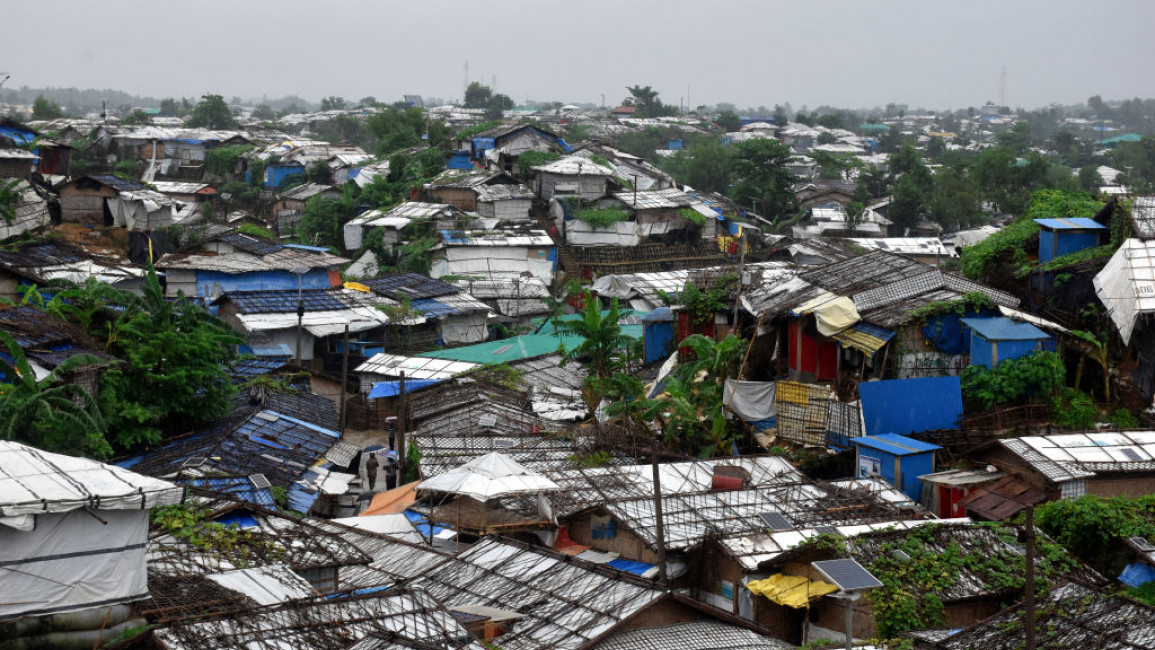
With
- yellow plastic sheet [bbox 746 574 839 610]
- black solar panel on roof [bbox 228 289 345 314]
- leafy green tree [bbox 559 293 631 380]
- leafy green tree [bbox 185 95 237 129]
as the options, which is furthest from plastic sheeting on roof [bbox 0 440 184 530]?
leafy green tree [bbox 185 95 237 129]

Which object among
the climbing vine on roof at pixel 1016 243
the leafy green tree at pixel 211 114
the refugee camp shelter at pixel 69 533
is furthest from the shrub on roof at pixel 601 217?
the leafy green tree at pixel 211 114

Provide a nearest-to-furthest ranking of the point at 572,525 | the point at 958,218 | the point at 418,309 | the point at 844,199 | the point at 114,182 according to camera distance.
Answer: the point at 572,525 < the point at 418,309 < the point at 114,182 < the point at 958,218 < the point at 844,199

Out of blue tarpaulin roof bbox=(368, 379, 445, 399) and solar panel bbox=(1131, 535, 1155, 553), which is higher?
solar panel bbox=(1131, 535, 1155, 553)

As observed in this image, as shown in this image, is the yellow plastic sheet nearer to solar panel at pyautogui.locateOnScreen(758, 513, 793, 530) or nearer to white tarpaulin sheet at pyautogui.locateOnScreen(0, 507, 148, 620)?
solar panel at pyautogui.locateOnScreen(758, 513, 793, 530)

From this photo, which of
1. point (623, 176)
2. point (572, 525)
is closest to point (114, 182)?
point (623, 176)

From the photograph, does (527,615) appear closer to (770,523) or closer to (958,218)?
(770,523)

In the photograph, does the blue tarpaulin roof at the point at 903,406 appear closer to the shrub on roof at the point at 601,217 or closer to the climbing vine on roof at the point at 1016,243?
the climbing vine on roof at the point at 1016,243
